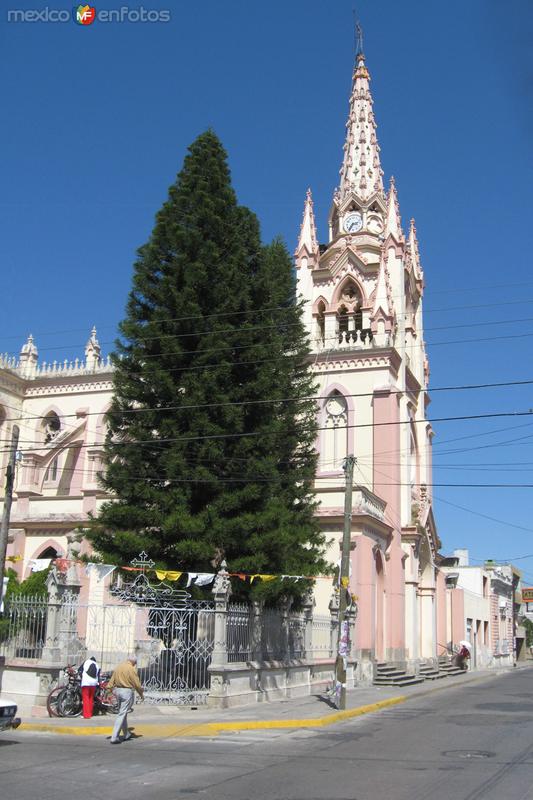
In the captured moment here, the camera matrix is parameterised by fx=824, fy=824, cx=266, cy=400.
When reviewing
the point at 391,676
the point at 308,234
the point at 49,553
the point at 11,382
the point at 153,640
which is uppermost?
the point at 308,234

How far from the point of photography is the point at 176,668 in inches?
757

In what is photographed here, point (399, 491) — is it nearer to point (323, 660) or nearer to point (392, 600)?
point (392, 600)

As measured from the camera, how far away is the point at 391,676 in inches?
1206

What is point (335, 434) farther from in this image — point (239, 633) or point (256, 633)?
point (239, 633)

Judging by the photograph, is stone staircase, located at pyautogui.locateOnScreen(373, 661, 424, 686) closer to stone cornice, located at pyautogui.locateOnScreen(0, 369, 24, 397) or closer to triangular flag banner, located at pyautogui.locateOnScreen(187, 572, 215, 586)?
triangular flag banner, located at pyautogui.locateOnScreen(187, 572, 215, 586)

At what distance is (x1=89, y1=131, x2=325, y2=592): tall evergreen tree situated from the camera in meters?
20.5

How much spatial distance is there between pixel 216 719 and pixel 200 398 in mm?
7738

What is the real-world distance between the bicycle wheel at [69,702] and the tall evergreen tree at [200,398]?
4121mm

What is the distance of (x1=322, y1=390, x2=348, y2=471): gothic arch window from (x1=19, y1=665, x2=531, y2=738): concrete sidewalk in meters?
14.0

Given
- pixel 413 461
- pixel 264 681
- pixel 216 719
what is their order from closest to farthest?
pixel 216 719
pixel 264 681
pixel 413 461

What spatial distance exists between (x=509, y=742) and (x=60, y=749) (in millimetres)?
7585

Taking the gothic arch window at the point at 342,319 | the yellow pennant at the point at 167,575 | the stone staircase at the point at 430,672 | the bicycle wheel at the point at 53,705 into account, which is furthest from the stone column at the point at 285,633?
the gothic arch window at the point at 342,319

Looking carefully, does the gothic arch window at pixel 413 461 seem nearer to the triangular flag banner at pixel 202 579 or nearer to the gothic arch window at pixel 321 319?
the gothic arch window at pixel 321 319

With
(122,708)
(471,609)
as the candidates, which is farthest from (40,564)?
(471,609)
